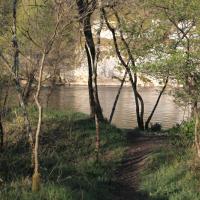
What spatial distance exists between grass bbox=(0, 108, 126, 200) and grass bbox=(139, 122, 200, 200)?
3.79 ft

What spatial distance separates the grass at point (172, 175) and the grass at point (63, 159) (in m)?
1.16

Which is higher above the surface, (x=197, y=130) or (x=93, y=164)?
(x=197, y=130)

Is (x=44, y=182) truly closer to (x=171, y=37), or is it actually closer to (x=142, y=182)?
(x=142, y=182)

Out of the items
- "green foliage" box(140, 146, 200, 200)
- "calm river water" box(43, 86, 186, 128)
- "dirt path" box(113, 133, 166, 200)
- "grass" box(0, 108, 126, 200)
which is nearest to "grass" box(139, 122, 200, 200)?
"green foliage" box(140, 146, 200, 200)

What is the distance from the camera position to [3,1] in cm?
2147

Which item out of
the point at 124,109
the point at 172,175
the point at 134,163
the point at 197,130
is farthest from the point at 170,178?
the point at 124,109

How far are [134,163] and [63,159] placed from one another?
8.86 feet

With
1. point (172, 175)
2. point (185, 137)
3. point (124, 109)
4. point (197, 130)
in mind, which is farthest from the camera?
point (124, 109)

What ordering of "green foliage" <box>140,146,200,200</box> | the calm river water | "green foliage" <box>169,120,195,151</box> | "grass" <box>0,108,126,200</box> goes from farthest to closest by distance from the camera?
the calm river water
"green foliage" <box>169,120,195,151</box>
"green foliage" <box>140,146,200,200</box>
"grass" <box>0,108,126,200</box>

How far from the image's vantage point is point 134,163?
17.2 meters

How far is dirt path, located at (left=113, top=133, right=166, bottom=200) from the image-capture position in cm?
1370

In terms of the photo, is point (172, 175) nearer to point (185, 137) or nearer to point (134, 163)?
point (134, 163)

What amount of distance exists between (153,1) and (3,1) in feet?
23.0

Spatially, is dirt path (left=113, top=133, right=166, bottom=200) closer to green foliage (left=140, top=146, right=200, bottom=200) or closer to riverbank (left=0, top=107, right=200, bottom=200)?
riverbank (left=0, top=107, right=200, bottom=200)
